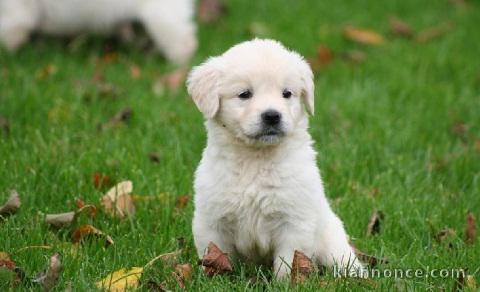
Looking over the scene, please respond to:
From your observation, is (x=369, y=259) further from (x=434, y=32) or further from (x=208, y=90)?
(x=434, y=32)

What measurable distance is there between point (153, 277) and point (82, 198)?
1.04 m

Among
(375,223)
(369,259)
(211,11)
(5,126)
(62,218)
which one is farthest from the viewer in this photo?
(211,11)

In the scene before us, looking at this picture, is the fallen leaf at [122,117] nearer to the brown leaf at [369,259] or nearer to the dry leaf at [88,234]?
the dry leaf at [88,234]

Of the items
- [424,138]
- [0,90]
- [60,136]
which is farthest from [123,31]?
[424,138]

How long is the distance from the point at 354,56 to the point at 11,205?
384cm

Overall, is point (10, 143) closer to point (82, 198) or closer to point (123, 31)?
point (82, 198)

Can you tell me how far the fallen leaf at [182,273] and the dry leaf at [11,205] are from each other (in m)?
0.98

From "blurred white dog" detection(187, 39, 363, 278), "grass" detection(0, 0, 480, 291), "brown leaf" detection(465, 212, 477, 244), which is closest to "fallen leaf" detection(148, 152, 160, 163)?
"grass" detection(0, 0, 480, 291)

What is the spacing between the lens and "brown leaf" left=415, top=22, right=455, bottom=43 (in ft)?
25.5

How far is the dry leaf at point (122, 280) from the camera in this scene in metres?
3.44

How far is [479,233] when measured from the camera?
4461 mm

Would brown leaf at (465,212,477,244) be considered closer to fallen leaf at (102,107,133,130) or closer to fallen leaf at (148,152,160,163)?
fallen leaf at (148,152,160,163)

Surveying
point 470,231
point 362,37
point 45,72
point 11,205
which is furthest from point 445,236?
point 362,37

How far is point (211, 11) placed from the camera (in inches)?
320
